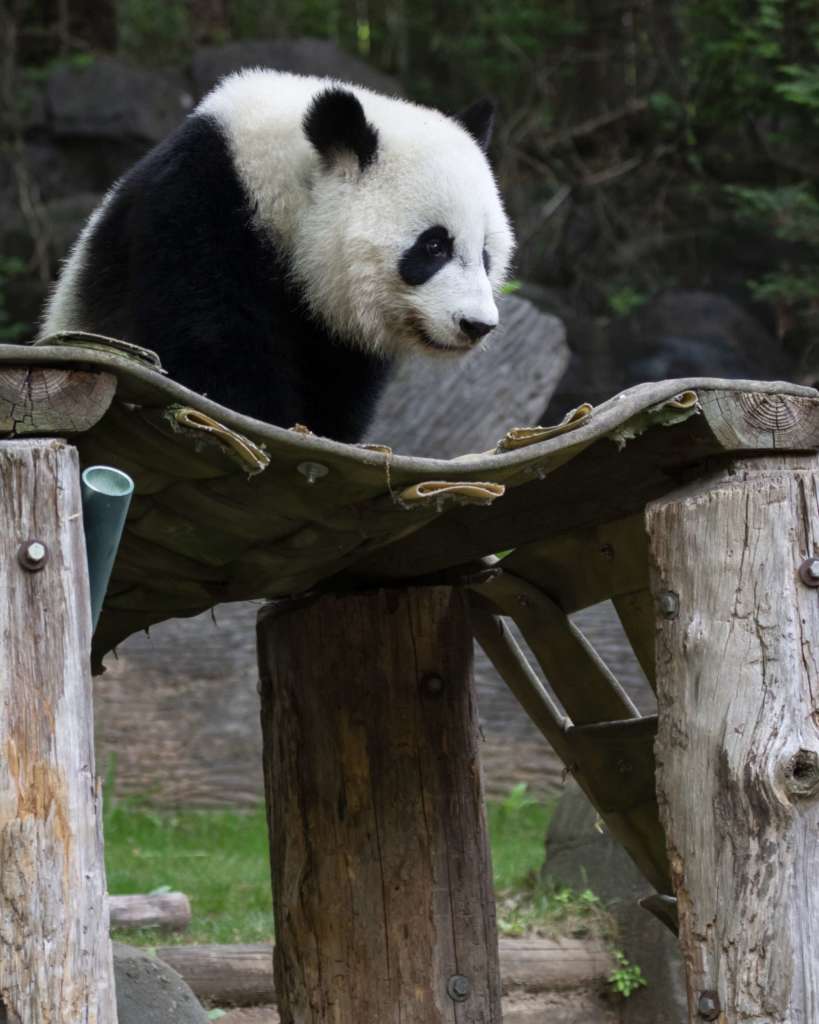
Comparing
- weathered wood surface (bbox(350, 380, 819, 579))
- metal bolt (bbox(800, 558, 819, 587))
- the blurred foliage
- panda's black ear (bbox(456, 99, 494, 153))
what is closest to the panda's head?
panda's black ear (bbox(456, 99, 494, 153))

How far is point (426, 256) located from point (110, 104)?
845cm

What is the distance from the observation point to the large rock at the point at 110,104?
1148 centimetres

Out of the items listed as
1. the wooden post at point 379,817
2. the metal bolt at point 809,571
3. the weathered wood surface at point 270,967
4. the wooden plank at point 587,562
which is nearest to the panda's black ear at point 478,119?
the wooden plank at point 587,562

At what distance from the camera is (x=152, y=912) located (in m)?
4.89

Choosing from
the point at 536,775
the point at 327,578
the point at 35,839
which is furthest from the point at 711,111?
the point at 35,839

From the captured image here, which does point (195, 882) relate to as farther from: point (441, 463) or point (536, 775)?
point (441, 463)

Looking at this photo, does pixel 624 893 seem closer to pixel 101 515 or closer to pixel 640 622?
pixel 640 622

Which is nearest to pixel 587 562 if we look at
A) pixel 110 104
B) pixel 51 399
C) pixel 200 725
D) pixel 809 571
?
pixel 809 571

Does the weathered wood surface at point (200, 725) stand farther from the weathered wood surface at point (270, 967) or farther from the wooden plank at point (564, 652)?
the wooden plank at point (564, 652)

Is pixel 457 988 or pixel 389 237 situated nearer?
pixel 457 988

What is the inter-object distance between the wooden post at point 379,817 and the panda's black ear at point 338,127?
3.84ft

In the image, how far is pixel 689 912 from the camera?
2.80 metres

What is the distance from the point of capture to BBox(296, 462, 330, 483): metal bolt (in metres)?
2.52

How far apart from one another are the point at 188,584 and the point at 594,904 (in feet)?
8.21
